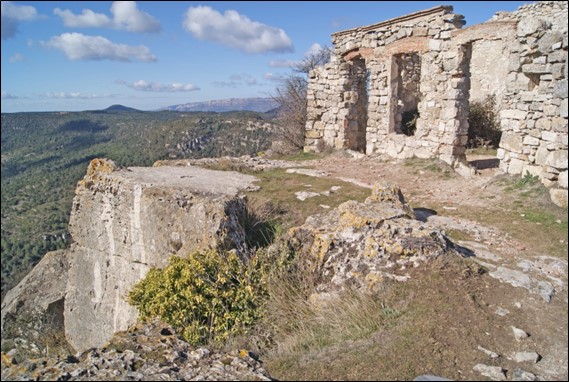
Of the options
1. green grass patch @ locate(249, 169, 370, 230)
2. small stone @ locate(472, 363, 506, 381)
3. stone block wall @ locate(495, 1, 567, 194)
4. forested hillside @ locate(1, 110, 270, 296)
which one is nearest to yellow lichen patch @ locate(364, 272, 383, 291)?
small stone @ locate(472, 363, 506, 381)

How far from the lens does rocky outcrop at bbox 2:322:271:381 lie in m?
3.28

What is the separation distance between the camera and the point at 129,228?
25.8ft

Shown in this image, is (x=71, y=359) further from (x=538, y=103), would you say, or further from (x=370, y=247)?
(x=538, y=103)

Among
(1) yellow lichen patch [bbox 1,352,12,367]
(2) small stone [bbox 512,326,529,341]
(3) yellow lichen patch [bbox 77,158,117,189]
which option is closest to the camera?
(1) yellow lichen patch [bbox 1,352,12,367]

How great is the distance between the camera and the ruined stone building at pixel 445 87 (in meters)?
6.95

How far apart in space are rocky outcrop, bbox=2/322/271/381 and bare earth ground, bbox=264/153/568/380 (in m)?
0.29

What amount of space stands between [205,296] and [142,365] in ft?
6.01

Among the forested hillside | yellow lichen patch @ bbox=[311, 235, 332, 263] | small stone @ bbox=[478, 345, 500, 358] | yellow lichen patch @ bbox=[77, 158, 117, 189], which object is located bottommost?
the forested hillside

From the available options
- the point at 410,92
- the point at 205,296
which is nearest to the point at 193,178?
the point at 205,296

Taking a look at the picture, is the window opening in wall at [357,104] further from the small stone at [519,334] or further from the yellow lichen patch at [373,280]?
the small stone at [519,334]

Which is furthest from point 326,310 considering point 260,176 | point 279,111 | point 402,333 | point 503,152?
point 279,111

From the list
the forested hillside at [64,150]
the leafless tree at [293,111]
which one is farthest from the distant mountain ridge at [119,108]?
the leafless tree at [293,111]

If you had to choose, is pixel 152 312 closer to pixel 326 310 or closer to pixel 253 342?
pixel 253 342

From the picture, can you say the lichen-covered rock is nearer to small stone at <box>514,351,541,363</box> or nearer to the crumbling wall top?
small stone at <box>514,351,541,363</box>
